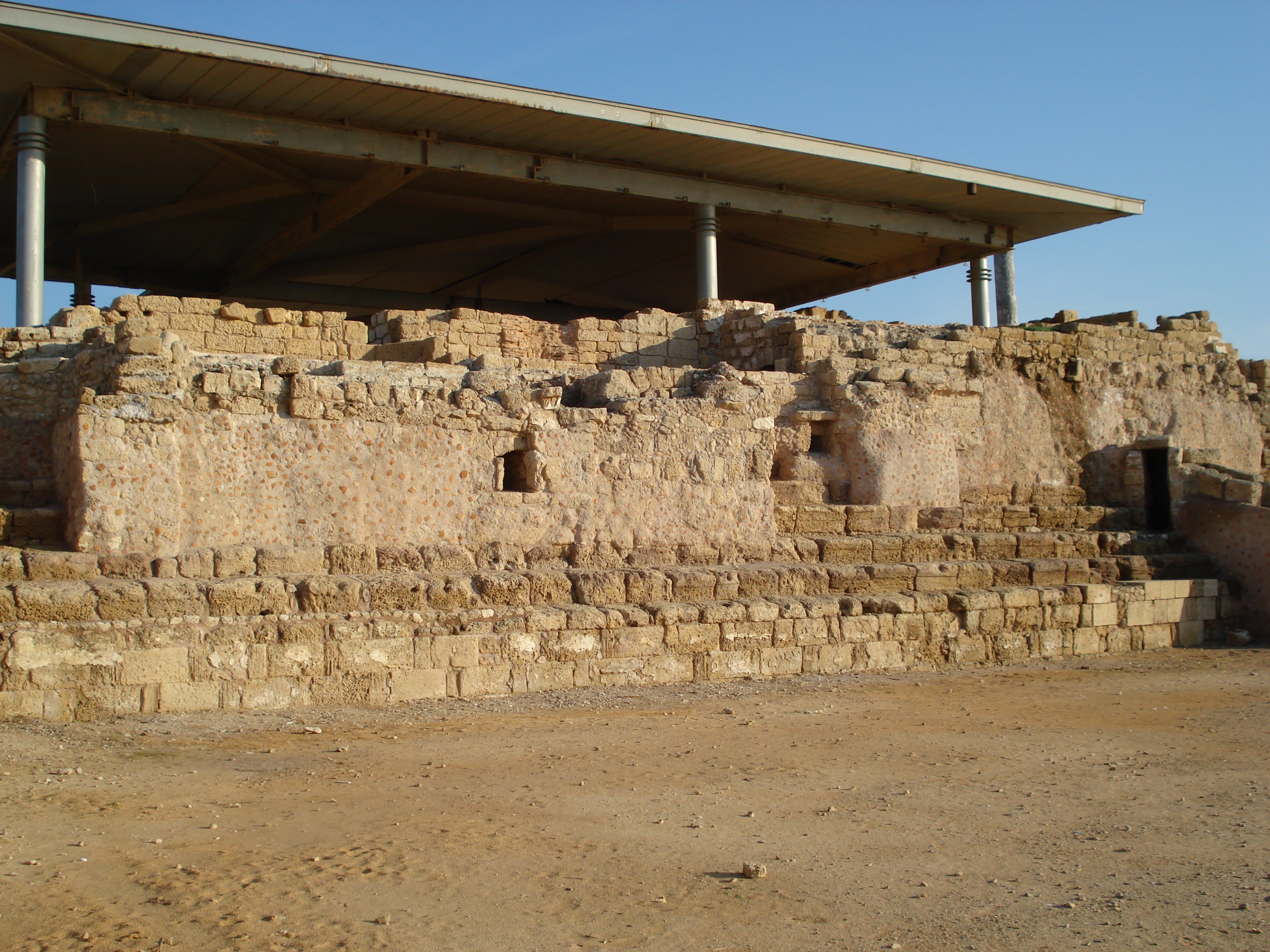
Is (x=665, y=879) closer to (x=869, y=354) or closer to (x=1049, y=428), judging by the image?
(x=869, y=354)

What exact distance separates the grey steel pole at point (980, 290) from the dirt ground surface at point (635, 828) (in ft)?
34.9

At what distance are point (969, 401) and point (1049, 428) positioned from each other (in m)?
1.26

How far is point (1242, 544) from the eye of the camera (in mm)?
9570

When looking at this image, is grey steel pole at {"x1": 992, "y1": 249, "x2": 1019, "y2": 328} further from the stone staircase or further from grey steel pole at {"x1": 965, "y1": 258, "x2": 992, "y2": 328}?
the stone staircase

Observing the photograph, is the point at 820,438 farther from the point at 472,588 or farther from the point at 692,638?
the point at 472,588

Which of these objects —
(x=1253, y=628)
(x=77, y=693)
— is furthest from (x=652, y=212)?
(x=77, y=693)

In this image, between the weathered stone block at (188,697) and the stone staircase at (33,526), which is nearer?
the weathered stone block at (188,697)

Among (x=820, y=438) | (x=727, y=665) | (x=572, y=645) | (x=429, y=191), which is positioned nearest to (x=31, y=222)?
(x=429, y=191)

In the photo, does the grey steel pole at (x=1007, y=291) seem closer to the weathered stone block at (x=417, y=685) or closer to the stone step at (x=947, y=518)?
the stone step at (x=947, y=518)

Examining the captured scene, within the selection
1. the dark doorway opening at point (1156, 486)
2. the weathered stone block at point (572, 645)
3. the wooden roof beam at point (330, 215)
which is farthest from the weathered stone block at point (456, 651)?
the dark doorway opening at point (1156, 486)

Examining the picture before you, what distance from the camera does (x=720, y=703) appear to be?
6230 millimetres

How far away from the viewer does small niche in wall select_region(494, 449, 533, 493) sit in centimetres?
702

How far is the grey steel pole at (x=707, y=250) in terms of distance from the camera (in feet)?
44.1

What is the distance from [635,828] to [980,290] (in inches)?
544
